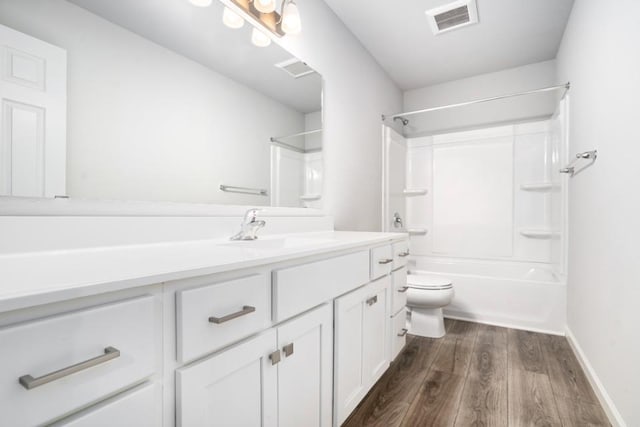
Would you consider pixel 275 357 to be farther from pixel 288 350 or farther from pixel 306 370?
pixel 306 370

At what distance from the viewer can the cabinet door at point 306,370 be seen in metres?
0.95

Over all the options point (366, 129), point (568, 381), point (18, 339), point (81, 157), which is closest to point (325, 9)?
point (366, 129)

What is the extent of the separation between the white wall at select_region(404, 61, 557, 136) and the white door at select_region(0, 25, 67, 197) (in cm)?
329

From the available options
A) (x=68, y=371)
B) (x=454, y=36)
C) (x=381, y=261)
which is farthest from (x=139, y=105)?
(x=454, y=36)

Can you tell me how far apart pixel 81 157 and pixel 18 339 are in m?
0.69

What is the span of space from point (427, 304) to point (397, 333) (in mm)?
550

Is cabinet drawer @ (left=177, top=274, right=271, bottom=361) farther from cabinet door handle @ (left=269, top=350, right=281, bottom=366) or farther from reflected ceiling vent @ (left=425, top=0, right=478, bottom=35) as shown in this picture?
reflected ceiling vent @ (left=425, top=0, right=478, bottom=35)

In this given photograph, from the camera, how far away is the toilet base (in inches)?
92.0

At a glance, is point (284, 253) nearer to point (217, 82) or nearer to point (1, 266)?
point (1, 266)

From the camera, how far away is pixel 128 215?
106cm

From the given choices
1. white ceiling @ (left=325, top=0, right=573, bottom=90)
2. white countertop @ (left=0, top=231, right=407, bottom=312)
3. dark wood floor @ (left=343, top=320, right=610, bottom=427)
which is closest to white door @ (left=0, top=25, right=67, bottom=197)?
white countertop @ (left=0, top=231, right=407, bottom=312)

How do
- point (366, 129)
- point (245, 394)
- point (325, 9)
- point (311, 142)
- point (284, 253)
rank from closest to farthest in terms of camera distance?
point (245, 394), point (284, 253), point (311, 142), point (325, 9), point (366, 129)

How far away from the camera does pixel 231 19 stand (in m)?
1.48

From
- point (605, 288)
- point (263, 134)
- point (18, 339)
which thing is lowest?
point (605, 288)
